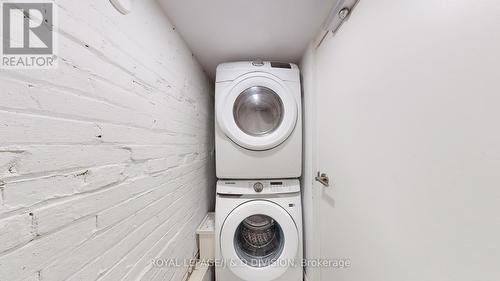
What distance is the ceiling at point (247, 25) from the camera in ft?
3.07

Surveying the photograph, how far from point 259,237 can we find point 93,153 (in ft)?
4.61

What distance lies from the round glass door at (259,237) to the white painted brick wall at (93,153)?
1.96ft

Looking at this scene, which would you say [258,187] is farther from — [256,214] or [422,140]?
[422,140]

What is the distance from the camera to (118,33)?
649 mm

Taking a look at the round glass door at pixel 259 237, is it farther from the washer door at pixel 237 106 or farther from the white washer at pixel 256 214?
the washer door at pixel 237 106

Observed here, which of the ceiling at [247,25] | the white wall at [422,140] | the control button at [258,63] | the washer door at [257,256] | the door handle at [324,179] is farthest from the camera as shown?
the control button at [258,63]

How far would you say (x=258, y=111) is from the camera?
1565 millimetres

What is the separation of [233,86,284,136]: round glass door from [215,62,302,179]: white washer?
0.01 meters

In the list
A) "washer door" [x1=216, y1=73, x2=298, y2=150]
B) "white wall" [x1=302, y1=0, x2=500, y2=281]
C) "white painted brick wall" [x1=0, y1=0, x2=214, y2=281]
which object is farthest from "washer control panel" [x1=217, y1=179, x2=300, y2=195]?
"white wall" [x1=302, y1=0, x2=500, y2=281]

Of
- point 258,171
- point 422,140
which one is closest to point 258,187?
point 258,171

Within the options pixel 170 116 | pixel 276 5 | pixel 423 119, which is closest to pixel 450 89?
pixel 423 119

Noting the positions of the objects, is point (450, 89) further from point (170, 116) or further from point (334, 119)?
point (170, 116)

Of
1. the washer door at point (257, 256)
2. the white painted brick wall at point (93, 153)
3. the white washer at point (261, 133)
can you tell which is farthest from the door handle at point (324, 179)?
the white painted brick wall at point (93, 153)

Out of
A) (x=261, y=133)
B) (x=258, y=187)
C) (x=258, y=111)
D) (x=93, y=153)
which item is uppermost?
(x=258, y=111)
